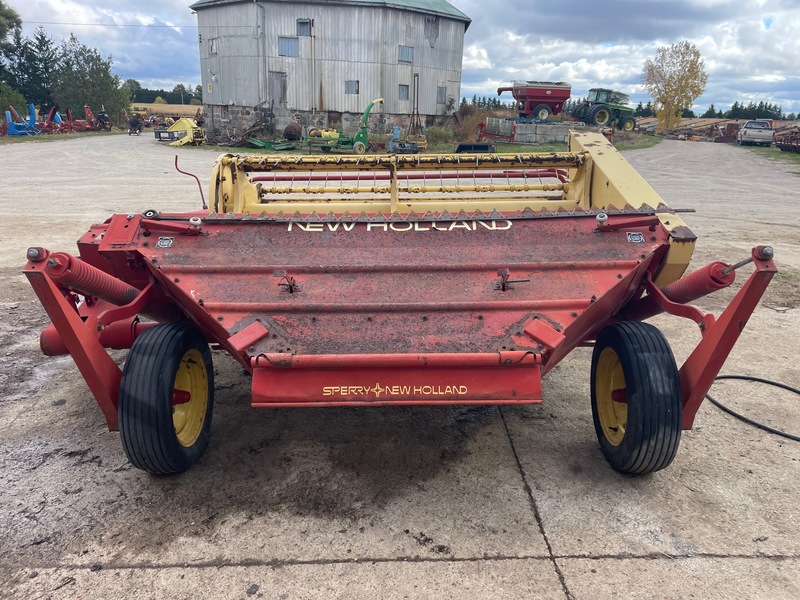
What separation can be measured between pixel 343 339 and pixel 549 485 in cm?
128

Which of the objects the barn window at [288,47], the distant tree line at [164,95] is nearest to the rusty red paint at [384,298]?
the barn window at [288,47]

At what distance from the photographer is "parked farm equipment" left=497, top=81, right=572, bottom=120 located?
96.3 feet

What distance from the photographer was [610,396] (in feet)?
10.9

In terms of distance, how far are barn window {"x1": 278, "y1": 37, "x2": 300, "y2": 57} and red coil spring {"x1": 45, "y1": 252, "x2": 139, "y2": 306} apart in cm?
2455

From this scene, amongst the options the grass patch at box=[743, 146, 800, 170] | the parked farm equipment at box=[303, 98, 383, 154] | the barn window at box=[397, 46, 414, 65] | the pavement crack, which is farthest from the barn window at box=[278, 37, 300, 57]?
the pavement crack

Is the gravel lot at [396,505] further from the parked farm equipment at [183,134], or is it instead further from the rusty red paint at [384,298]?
the parked farm equipment at [183,134]

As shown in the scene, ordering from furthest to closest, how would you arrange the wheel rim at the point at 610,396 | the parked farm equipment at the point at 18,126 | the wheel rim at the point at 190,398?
the parked farm equipment at the point at 18,126 → the wheel rim at the point at 610,396 → the wheel rim at the point at 190,398

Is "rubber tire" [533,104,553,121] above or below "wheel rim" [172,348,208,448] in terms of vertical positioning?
above

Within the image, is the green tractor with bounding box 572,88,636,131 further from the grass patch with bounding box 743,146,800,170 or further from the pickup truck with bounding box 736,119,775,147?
the grass patch with bounding box 743,146,800,170

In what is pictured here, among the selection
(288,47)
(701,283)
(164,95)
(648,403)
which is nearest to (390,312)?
(648,403)

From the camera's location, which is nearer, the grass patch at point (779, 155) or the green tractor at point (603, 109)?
the grass patch at point (779, 155)

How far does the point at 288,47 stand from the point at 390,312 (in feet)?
82.2

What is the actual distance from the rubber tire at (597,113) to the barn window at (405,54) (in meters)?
9.78

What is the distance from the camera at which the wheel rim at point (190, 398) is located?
124 inches
